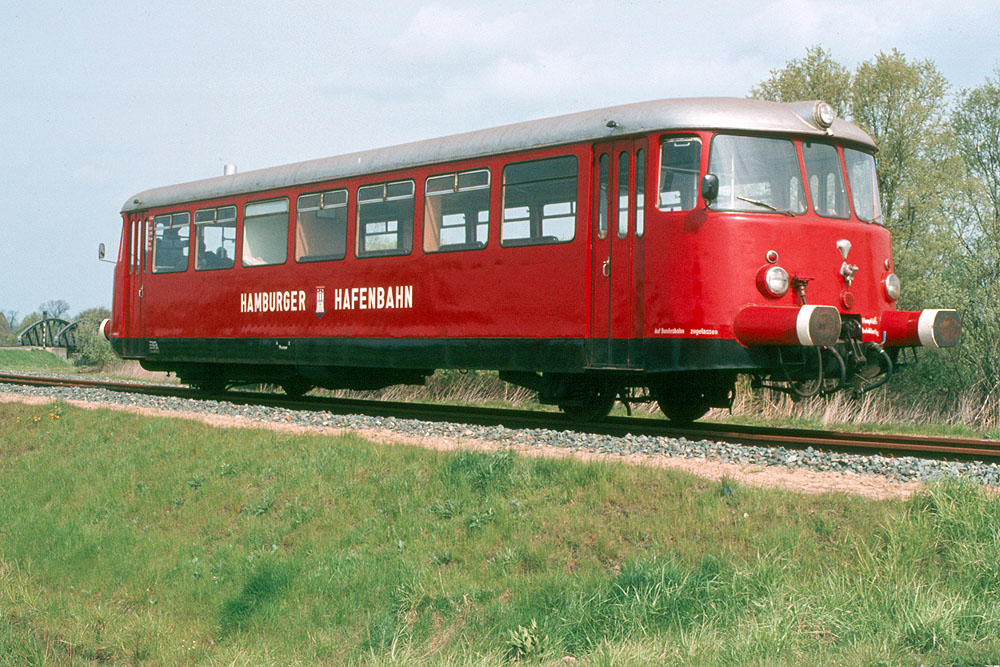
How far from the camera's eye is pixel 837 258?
9898 mm

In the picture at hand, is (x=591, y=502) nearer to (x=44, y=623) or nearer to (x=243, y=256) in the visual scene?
(x=44, y=623)

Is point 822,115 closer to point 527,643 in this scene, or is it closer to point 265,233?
point 527,643

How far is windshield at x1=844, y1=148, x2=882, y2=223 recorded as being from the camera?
1037 centimetres

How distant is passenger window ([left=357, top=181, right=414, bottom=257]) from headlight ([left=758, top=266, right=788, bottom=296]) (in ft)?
14.2

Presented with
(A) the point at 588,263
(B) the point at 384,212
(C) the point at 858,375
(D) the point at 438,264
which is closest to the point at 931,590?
(C) the point at 858,375

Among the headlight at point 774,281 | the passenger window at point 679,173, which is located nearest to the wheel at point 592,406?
the headlight at point 774,281

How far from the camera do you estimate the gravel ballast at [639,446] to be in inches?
295

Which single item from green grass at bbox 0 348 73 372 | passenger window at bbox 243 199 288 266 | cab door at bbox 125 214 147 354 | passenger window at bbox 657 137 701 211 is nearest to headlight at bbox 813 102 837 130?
passenger window at bbox 657 137 701 211

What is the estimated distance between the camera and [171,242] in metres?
15.9

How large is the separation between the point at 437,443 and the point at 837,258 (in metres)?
4.13

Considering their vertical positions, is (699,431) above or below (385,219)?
below

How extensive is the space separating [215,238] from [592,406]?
6.52 meters

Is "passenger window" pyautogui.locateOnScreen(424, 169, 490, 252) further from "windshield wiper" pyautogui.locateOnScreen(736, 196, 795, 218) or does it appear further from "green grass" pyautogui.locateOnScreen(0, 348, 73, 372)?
"green grass" pyautogui.locateOnScreen(0, 348, 73, 372)

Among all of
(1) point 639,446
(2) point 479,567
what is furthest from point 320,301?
(2) point 479,567
